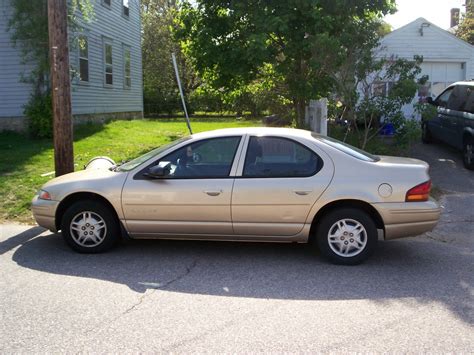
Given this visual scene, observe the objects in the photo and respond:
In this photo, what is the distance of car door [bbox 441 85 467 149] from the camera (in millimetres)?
11323

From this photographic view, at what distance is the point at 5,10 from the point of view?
49.6 feet

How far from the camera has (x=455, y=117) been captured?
11.5m

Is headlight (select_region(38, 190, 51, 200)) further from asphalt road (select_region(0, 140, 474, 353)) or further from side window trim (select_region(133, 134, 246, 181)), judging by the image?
side window trim (select_region(133, 134, 246, 181))

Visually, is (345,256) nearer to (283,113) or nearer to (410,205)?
(410,205)

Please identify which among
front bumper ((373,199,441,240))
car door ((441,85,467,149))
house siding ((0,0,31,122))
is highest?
house siding ((0,0,31,122))

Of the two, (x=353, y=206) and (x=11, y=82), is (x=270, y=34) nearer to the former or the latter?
(x=353, y=206)

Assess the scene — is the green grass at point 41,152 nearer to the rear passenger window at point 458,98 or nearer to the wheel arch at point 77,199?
the wheel arch at point 77,199

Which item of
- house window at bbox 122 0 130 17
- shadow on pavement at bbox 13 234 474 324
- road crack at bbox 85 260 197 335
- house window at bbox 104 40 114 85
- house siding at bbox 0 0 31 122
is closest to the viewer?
road crack at bbox 85 260 197 335

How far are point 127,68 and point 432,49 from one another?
12.7 meters

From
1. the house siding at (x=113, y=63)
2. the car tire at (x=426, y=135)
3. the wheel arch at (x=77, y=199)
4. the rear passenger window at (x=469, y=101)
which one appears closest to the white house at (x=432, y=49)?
the car tire at (x=426, y=135)

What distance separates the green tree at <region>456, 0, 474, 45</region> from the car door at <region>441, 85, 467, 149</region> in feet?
65.4

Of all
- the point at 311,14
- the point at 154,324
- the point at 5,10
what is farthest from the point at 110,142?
the point at 154,324

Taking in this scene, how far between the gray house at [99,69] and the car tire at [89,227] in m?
10.2

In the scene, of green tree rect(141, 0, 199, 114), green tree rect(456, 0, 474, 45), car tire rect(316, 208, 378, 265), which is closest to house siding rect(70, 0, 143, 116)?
green tree rect(141, 0, 199, 114)
